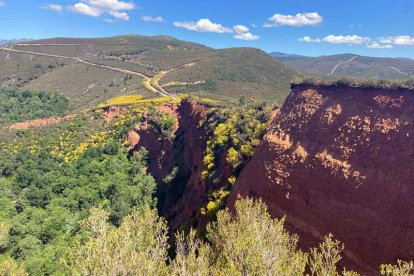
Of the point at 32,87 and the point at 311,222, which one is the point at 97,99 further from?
the point at 311,222

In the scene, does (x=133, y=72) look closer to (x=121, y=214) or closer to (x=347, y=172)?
(x=121, y=214)

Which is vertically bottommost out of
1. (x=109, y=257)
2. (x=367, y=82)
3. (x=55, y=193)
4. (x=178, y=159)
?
(x=55, y=193)

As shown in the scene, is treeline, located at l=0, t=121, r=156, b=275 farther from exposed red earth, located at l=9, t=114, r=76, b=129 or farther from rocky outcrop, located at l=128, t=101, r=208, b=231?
exposed red earth, located at l=9, t=114, r=76, b=129

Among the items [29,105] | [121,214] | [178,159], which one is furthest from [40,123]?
[121,214]

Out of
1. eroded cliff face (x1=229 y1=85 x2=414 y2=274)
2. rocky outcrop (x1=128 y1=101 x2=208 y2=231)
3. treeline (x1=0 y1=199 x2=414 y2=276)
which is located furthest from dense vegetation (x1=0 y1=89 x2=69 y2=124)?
treeline (x1=0 y1=199 x2=414 y2=276)

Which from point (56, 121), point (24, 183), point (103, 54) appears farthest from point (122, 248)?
point (103, 54)

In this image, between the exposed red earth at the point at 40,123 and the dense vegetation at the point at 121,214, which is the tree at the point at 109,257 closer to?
the dense vegetation at the point at 121,214
